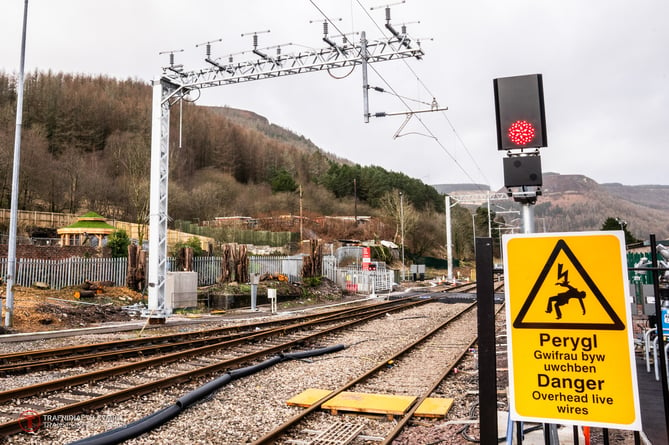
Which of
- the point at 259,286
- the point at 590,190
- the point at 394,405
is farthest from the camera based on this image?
the point at 590,190

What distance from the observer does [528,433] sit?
518 cm

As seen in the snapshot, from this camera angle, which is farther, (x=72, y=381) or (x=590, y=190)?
(x=590, y=190)

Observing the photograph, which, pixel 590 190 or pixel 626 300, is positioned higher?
pixel 590 190

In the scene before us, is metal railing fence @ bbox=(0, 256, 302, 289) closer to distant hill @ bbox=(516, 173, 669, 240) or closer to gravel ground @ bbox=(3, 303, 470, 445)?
gravel ground @ bbox=(3, 303, 470, 445)

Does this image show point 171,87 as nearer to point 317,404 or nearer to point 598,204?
point 317,404

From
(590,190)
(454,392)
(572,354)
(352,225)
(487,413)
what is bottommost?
(454,392)

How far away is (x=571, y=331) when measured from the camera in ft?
8.53

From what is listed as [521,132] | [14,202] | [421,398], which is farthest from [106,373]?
[14,202]

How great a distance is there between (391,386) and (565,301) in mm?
5941

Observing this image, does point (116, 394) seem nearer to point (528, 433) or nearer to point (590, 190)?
point (528, 433)

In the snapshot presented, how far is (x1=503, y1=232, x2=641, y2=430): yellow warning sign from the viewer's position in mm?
2523

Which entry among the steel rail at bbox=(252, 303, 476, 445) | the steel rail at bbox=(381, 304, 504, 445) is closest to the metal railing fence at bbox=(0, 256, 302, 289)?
the steel rail at bbox=(252, 303, 476, 445)

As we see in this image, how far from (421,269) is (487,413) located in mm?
47742

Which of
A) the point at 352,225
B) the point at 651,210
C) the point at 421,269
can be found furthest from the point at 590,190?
the point at 421,269
